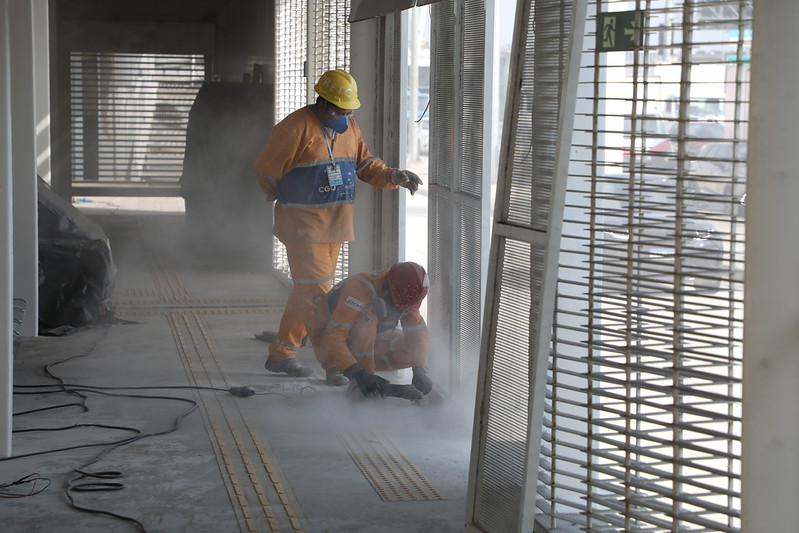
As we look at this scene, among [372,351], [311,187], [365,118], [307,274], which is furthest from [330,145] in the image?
[372,351]

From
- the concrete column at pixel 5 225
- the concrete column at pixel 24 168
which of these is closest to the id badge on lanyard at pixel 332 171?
the concrete column at pixel 5 225

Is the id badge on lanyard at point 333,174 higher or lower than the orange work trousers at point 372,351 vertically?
higher

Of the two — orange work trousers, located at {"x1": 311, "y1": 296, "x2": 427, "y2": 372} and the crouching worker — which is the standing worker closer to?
the crouching worker

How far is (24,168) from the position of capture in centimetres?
792

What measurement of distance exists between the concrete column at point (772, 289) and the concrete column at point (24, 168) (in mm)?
6262

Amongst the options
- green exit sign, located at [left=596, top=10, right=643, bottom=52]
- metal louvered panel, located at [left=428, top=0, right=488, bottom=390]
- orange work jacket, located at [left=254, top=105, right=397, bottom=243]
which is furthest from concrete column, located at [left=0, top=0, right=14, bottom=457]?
green exit sign, located at [left=596, top=10, right=643, bottom=52]

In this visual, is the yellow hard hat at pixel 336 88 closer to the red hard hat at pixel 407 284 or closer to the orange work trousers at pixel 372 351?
the red hard hat at pixel 407 284

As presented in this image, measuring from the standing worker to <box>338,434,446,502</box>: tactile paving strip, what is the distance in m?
1.45

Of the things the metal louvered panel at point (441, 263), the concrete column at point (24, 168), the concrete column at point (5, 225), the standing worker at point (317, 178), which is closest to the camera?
the concrete column at point (5, 225)

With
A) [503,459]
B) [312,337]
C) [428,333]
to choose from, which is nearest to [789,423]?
[503,459]

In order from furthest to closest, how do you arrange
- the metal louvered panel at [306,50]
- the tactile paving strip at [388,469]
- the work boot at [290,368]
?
the metal louvered panel at [306,50] → the work boot at [290,368] → the tactile paving strip at [388,469]

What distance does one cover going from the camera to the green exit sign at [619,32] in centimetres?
331

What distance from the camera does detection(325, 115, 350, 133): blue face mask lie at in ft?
21.2

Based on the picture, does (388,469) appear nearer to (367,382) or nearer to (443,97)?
(367,382)
